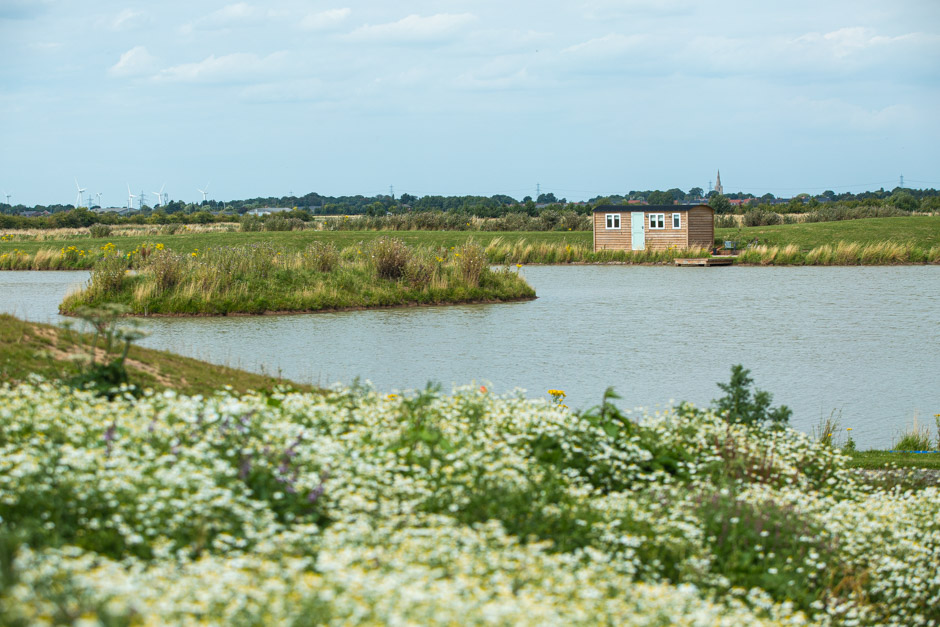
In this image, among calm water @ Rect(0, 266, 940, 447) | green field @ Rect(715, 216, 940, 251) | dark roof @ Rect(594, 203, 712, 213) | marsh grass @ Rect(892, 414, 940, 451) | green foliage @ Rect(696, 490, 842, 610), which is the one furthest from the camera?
green field @ Rect(715, 216, 940, 251)

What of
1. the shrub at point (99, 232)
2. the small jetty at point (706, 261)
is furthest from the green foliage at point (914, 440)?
the shrub at point (99, 232)

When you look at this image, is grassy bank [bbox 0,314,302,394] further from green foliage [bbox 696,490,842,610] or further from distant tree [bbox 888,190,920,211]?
distant tree [bbox 888,190,920,211]

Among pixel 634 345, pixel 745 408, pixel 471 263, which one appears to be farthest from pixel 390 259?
pixel 745 408

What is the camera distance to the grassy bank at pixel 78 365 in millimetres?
8461

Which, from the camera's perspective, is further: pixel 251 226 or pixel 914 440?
pixel 251 226

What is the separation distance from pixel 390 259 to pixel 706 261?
77.6 ft

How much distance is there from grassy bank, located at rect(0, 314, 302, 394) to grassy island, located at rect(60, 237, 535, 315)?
13605 mm

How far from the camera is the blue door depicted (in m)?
52.8

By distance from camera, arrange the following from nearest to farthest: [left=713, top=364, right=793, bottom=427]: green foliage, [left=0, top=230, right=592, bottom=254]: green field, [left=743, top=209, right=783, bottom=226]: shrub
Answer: [left=713, top=364, right=793, bottom=427]: green foliage
[left=0, top=230, right=592, bottom=254]: green field
[left=743, top=209, right=783, bottom=226]: shrub

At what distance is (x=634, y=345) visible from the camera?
19344 mm

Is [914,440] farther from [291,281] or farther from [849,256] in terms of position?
[849,256]

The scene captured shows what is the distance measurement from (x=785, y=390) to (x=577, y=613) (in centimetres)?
1116

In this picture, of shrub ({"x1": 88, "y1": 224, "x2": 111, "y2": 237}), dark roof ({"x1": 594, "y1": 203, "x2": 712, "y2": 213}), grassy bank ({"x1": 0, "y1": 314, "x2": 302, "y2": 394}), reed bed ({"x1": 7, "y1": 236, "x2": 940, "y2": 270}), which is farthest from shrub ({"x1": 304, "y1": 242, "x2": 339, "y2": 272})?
shrub ({"x1": 88, "y1": 224, "x2": 111, "y2": 237})

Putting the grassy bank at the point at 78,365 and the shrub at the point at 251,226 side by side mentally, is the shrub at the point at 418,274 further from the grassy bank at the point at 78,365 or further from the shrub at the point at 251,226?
the shrub at the point at 251,226
